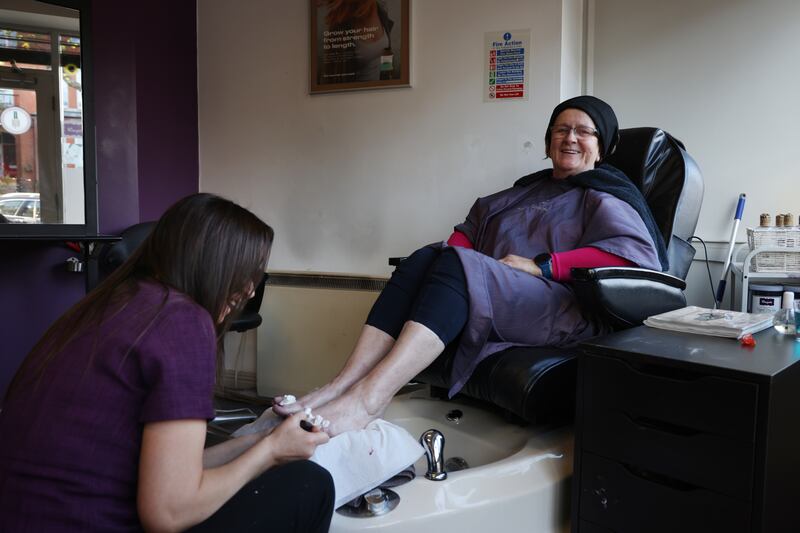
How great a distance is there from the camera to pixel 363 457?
3.91ft

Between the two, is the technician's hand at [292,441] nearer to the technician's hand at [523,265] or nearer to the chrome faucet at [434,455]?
the chrome faucet at [434,455]

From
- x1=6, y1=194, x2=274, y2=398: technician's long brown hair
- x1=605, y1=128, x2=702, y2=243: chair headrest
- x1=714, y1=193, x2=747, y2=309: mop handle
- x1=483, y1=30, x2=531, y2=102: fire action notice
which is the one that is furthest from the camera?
x1=483, y1=30, x2=531, y2=102: fire action notice

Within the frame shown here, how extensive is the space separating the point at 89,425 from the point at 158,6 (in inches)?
109

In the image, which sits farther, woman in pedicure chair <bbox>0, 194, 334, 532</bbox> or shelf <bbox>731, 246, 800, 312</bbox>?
shelf <bbox>731, 246, 800, 312</bbox>

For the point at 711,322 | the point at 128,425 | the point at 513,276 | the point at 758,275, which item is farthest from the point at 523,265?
the point at 128,425

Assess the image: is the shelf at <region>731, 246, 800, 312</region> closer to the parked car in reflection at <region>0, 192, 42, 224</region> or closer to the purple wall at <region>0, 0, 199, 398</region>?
the purple wall at <region>0, 0, 199, 398</region>

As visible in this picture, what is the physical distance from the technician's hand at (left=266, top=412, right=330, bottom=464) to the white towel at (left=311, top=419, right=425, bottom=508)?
138mm

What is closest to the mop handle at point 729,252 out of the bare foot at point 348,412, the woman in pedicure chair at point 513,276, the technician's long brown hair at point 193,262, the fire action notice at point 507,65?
the woman in pedicure chair at point 513,276

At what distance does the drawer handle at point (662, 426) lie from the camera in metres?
1.15

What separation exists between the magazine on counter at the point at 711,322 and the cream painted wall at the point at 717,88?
0.96 meters

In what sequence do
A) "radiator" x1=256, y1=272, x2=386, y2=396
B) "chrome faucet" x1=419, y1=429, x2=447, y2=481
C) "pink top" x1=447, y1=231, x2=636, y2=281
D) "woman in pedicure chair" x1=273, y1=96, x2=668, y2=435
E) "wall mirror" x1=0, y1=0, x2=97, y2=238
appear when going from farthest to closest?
"radiator" x1=256, y1=272, x2=386, y2=396, "wall mirror" x1=0, y1=0, x2=97, y2=238, "pink top" x1=447, y1=231, x2=636, y2=281, "woman in pedicure chair" x1=273, y1=96, x2=668, y2=435, "chrome faucet" x1=419, y1=429, x2=447, y2=481

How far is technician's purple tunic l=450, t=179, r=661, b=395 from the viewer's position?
1520 millimetres

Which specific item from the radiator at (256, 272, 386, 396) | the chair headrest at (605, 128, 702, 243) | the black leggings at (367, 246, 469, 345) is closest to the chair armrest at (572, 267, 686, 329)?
the black leggings at (367, 246, 469, 345)

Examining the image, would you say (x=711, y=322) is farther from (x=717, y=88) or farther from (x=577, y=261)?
(x=717, y=88)
